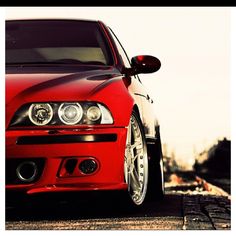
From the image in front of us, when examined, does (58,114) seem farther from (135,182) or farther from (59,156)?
(135,182)

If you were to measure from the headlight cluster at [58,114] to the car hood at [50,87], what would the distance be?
0.04 meters

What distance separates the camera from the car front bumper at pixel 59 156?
5.46 metres

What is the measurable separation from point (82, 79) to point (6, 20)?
161 cm

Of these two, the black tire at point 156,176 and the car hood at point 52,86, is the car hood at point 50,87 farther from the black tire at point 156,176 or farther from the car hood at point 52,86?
the black tire at point 156,176

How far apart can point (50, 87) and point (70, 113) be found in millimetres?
265

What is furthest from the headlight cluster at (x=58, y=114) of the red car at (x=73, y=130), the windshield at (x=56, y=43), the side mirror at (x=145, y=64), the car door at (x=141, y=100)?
the side mirror at (x=145, y=64)

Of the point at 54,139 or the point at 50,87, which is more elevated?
the point at 50,87

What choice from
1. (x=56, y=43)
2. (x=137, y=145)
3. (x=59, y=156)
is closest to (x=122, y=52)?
(x=56, y=43)

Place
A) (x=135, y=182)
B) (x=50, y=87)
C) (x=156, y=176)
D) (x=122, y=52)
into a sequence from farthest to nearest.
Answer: (x=156, y=176) → (x=122, y=52) → (x=135, y=182) → (x=50, y=87)

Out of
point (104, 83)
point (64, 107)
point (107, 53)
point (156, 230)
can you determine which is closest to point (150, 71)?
point (107, 53)

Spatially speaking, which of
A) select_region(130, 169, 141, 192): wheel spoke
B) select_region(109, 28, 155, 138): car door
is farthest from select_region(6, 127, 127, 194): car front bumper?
select_region(109, 28, 155, 138): car door

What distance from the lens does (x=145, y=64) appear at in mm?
6828

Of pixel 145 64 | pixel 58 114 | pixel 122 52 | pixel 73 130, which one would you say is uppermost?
pixel 122 52

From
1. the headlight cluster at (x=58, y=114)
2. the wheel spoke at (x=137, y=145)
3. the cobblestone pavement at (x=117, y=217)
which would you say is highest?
the headlight cluster at (x=58, y=114)
